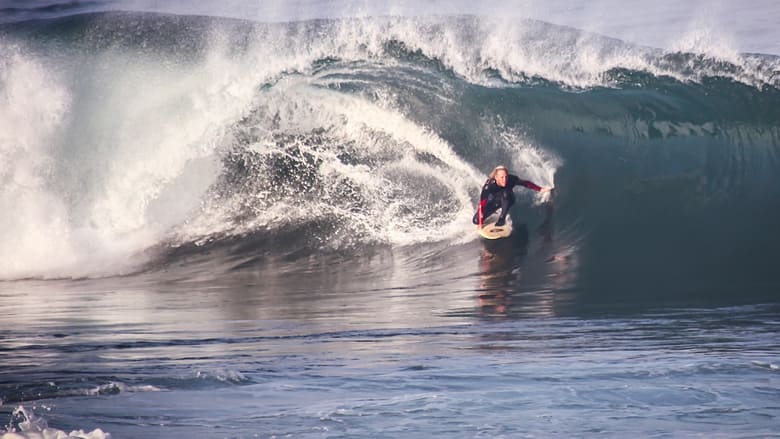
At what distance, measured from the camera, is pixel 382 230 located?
11.0 metres

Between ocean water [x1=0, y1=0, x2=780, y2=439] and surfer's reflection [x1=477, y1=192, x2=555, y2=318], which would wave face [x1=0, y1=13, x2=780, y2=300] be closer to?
ocean water [x1=0, y1=0, x2=780, y2=439]

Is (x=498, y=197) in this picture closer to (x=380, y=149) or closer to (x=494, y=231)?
(x=494, y=231)

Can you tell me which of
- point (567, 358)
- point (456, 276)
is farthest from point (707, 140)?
point (567, 358)

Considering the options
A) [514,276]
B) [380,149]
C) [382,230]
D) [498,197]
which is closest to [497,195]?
[498,197]

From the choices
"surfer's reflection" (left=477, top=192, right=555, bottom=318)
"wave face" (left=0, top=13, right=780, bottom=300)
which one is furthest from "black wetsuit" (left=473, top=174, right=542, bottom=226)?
"wave face" (left=0, top=13, right=780, bottom=300)

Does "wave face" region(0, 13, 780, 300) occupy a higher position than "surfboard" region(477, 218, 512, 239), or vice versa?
"wave face" region(0, 13, 780, 300)

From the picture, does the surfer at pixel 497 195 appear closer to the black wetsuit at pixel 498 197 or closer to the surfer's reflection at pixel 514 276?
the black wetsuit at pixel 498 197

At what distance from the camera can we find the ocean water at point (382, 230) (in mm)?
5043

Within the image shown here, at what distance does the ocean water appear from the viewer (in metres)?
5.04

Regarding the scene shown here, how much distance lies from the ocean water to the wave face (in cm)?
4

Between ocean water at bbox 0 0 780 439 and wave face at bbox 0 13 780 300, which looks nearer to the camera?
ocean water at bbox 0 0 780 439

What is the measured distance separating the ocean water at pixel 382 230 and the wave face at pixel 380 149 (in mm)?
44

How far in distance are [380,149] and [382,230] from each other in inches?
62.4

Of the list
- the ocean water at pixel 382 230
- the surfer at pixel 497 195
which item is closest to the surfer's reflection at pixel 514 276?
the ocean water at pixel 382 230
